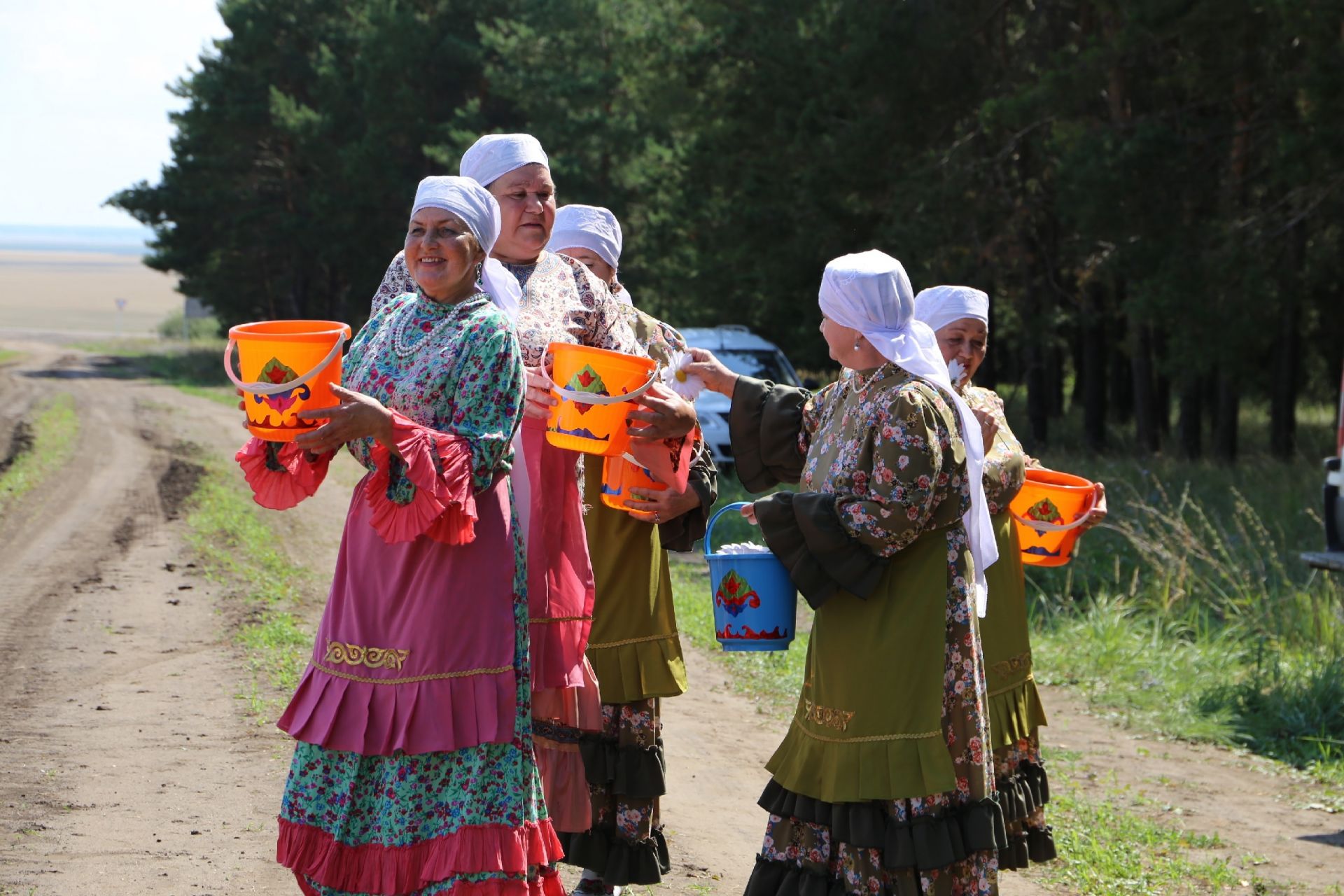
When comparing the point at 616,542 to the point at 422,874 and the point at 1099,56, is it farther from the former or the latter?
the point at 1099,56

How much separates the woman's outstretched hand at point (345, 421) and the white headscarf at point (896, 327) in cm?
121

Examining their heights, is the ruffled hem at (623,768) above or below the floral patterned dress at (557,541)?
below

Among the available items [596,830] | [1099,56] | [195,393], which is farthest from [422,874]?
[195,393]

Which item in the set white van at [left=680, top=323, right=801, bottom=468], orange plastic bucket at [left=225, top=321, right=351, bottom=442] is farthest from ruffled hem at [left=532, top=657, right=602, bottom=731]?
white van at [left=680, top=323, right=801, bottom=468]

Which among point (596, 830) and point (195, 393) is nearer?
point (596, 830)

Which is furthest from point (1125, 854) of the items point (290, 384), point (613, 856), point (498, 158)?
point (290, 384)

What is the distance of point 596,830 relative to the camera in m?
4.72

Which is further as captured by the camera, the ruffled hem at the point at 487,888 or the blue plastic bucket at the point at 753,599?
the blue plastic bucket at the point at 753,599

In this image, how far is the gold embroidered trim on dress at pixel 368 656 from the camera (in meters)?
3.59

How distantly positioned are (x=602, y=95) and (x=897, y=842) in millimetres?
27725

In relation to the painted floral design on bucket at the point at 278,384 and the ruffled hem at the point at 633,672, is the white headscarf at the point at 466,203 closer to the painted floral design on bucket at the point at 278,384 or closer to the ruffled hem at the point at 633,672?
the painted floral design on bucket at the point at 278,384

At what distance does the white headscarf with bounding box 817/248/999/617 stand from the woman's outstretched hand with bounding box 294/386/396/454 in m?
1.21

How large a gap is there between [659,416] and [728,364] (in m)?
13.8

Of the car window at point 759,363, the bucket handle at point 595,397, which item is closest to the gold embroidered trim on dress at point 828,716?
the bucket handle at point 595,397
